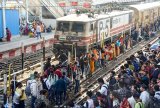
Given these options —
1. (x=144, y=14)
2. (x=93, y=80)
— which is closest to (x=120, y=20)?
(x=144, y=14)

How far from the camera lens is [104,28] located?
2534 centimetres

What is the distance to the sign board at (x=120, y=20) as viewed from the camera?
90.6 ft

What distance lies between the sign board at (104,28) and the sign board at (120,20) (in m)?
1.21

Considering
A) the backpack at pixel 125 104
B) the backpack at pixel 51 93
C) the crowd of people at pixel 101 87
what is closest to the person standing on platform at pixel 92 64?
the crowd of people at pixel 101 87

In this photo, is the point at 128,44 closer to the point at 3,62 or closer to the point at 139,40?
the point at 139,40

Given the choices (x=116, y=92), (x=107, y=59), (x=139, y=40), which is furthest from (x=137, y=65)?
(x=139, y=40)

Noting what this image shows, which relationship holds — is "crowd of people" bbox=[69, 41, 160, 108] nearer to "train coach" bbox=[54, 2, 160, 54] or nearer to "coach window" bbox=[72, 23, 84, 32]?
"train coach" bbox=[54, 2, 160, 54]

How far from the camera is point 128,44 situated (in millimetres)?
30359

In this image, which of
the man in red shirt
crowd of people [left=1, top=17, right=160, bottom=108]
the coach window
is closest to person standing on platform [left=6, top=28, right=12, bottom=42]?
the man in red shirt

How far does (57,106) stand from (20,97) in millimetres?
2558

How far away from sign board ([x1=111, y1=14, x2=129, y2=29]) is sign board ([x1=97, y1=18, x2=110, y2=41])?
1209 millimetres

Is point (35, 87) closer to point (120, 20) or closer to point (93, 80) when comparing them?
point (93, 80)

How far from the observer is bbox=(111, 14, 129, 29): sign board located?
27622 millimetres

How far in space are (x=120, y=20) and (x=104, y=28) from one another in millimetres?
4734
